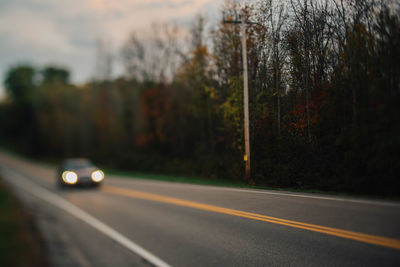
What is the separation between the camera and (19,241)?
8727mm

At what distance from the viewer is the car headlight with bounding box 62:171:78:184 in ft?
52.4

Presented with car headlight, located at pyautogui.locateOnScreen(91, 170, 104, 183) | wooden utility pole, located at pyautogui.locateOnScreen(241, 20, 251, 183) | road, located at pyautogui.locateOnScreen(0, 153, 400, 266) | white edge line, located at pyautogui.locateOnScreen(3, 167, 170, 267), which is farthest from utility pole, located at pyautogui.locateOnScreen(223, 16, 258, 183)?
car headlight, located at pyautogui.locateOnScreen(91, 170, 104, 183)

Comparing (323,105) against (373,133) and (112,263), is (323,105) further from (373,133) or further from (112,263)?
(112,263)

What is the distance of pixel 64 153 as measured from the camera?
55.2m

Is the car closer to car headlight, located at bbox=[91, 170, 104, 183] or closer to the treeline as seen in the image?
car headlight, located at bbox=[91, 170, 104, 183]

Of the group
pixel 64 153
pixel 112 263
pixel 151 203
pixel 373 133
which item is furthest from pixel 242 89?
pixel 64 153

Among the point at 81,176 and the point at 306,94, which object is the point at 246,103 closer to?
the point at 306,94

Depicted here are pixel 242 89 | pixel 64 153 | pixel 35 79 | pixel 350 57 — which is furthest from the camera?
pixel 35 79

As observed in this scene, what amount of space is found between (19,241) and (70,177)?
7.77 meters

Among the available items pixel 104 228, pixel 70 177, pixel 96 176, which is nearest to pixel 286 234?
pixel 104 228

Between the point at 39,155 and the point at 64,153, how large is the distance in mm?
12902

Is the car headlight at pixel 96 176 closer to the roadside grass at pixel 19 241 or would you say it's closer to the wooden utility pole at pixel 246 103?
the roadside grass at pixel 19 241

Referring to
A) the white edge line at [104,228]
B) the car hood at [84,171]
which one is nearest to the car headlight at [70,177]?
the car hood at [84,171]

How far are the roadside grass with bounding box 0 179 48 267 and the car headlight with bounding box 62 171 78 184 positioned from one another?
3.02m
